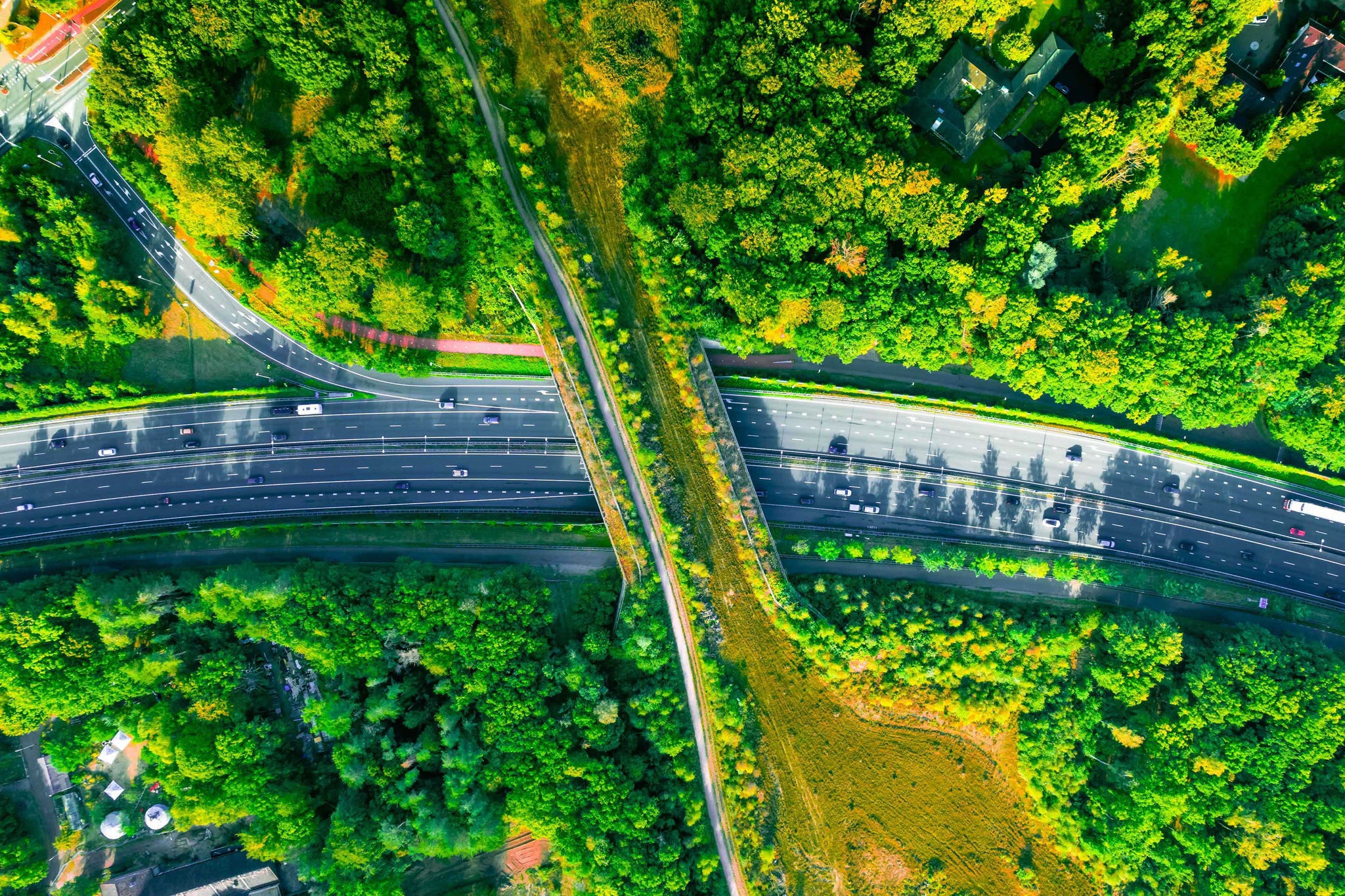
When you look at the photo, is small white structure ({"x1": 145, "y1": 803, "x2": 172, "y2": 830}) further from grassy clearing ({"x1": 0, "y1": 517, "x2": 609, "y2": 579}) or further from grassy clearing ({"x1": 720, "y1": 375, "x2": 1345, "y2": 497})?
grassy clearing ({"x1": 720, "y1": 375, "x2": 1345, "y2": 497})

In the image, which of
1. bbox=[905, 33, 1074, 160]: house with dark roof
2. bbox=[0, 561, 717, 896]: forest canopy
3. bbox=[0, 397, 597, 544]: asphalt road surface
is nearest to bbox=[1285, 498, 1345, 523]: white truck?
bbox=[905, 33, 1074, 160]: house with dark roof

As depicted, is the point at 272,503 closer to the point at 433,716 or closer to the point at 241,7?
the point at 433,716

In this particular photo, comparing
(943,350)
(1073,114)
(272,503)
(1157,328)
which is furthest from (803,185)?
(272,503)

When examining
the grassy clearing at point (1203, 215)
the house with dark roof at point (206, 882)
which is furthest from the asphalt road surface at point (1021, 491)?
the house with dark roof at point (206, 882)

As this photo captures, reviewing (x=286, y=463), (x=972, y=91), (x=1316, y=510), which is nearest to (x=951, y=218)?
(x=972, y=91)

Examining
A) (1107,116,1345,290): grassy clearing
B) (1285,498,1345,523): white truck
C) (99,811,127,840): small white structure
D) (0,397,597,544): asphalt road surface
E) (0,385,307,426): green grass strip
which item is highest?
(1107,116,1345,290): grassy clearing

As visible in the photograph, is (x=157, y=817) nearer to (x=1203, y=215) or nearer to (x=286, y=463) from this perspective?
(x=286, y=463)

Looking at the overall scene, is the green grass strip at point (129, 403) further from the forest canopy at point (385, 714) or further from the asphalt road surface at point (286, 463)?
the forest canopy at point (385, 714)
